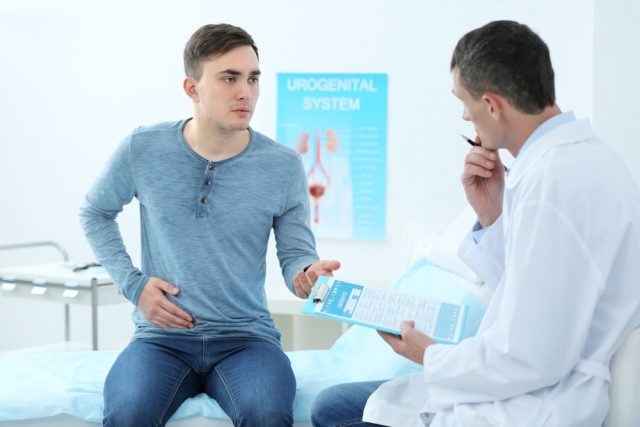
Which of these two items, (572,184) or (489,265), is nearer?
(572,184)

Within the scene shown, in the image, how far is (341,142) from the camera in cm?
384

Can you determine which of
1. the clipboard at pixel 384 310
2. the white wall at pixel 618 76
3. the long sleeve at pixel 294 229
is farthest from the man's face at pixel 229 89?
→ the white wall at pixel 618 76

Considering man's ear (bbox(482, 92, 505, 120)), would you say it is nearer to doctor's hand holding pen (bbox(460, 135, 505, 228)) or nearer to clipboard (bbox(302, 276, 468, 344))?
doctor's hand holding pen (bbox(460, 135, 505, 228))

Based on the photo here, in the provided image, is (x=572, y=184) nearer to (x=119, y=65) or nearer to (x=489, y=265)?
(x=489, y=265)

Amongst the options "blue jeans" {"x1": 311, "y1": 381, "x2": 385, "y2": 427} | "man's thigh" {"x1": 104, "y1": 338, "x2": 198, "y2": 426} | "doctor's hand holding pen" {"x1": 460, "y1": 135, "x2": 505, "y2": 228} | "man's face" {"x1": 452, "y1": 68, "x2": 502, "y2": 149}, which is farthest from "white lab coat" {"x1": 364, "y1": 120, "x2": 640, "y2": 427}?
"man's thigh" {"x1": 104, "y1": 338, "x2": 198, "y2": 426}

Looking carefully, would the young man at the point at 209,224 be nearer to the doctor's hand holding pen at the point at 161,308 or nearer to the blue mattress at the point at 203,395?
the doctor's hand holding pen at the point at 161,308

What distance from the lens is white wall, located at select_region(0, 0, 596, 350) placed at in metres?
3.64

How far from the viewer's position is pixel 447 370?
1.40 m

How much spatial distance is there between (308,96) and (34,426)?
229cm

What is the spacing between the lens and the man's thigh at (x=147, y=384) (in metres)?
1.80

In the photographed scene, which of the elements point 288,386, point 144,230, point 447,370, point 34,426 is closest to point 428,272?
point 288,386

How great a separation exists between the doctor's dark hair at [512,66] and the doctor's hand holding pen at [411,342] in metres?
Result: 0.47

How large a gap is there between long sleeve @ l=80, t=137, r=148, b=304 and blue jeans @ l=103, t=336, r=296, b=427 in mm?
168

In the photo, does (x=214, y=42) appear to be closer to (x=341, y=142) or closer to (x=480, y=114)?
(x=480, y=114)
